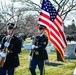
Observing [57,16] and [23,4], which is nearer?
[57,16]

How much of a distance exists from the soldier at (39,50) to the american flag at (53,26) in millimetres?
246

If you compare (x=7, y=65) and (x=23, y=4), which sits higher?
(x=23, y=4)

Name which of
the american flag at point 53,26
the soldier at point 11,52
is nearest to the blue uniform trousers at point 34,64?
the american flag at point 53,26

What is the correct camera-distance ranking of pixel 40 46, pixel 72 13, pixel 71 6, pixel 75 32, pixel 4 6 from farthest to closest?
pixel 75 32 < pixel 4 6 < pixel 72 13 < pixel 71 6 < pixel 40 46

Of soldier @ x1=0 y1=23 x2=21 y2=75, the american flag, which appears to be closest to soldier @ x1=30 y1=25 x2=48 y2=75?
the american flag

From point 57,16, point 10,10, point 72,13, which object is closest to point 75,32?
point 10,10

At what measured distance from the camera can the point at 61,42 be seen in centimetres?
788

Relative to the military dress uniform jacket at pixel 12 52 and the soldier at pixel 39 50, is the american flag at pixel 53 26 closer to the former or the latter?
the soldier at pixel 39 50

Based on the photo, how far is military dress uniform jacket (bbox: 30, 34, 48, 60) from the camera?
25.5 feet

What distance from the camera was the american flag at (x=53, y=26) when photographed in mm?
7824

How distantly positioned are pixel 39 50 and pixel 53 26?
0.79 m

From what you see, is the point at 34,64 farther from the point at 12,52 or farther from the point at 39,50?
the point at 12,52

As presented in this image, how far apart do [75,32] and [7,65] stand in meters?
65.0

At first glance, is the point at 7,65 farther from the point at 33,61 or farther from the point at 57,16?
the point at 57,16
